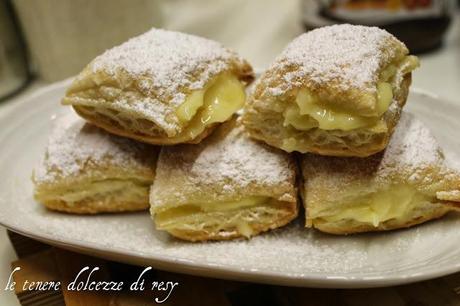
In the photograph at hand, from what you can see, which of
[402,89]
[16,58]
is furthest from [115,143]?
[16,58]

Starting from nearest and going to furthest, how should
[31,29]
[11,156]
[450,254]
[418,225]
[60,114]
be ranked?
1. [450,254]
2. [418,225]
3. [11,156]
4. [60,114]
5. [31,29]

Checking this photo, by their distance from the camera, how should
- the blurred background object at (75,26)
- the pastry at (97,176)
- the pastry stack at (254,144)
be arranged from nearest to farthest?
the pastry stack at (254,144) < the pastry at (97,176) < the blurred background object at (75,26)

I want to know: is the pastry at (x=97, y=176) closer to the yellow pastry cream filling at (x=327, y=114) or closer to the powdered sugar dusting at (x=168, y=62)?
the powdered sugar dusting at (x=168, y=62)

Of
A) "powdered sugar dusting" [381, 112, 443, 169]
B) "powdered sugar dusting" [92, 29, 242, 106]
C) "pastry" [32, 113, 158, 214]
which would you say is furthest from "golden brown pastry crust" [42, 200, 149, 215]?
"powdered sugar dusting" [381, 112, 443, 169]

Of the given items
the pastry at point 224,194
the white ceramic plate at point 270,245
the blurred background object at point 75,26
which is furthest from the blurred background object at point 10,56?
the pastry at point 224,194

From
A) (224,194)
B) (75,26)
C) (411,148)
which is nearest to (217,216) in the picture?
(224,194)

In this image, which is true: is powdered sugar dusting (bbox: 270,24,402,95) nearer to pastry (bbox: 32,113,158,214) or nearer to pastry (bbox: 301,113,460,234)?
pastry (bbox: 301,113,460,234)

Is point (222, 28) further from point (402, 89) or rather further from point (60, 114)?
point (402, 89)
